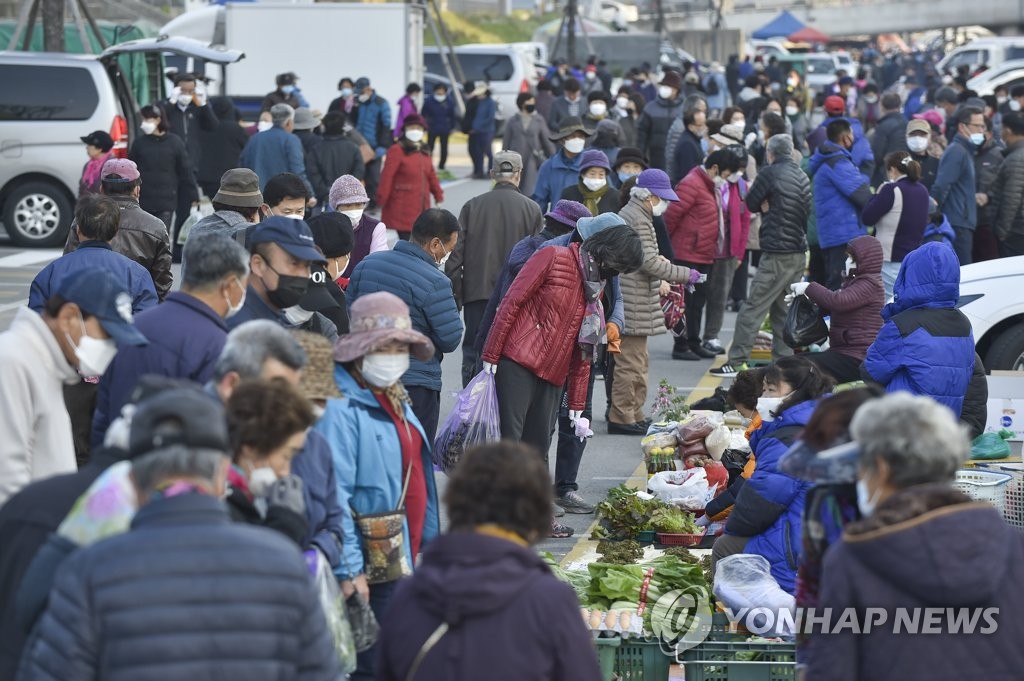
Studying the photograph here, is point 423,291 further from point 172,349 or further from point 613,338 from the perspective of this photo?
point 172,349

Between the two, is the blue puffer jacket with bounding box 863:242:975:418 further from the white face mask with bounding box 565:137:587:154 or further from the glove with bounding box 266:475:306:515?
the white face mask with bounding box 565:137:587:154

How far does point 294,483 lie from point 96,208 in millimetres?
4126

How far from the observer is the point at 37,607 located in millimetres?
4148

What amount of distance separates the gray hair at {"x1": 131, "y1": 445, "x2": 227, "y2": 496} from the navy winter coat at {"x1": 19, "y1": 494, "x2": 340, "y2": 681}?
6cm

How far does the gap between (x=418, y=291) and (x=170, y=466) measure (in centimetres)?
450

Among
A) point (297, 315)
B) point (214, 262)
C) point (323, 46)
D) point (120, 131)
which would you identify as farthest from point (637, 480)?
point (323, 46)

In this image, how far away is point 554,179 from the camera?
46.8 feet

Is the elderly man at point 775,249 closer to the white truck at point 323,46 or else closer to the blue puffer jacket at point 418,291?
the blue puffer jacket at point 418,291

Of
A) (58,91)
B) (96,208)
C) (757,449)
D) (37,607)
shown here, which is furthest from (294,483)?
(58,91)

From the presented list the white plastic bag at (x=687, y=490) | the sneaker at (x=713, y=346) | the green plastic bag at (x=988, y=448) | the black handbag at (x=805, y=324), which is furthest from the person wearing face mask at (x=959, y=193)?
the white plastic bag at (x=687, y=490)

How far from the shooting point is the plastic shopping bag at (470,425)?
8633 mm

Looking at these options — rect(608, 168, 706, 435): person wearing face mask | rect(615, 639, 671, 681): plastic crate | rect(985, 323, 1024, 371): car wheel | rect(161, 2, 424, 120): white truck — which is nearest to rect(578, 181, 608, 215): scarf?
rect(608, 168, 706, 435): person wearing face mask

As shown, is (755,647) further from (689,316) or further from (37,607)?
(689,316)

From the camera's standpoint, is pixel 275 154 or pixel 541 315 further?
pixel 275 154
